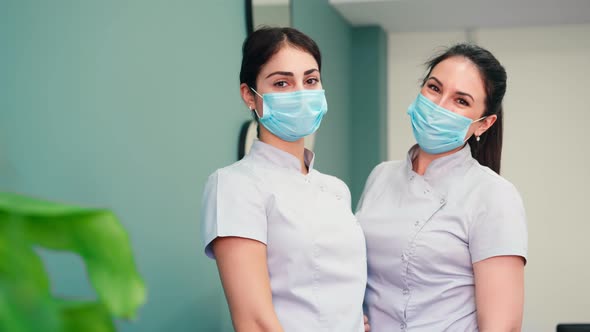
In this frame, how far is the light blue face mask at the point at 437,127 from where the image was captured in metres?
1.96

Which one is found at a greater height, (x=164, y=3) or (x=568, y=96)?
(x=164, y=3)

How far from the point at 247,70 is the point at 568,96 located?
11.3 feet

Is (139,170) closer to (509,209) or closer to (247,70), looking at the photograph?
(247,70)

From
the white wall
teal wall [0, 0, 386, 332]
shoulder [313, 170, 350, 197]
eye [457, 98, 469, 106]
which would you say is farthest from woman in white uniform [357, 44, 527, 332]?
the white wall

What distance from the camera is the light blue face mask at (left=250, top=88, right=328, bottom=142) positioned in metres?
1.78

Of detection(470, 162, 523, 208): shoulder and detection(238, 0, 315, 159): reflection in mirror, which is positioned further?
detection(238, 0, 315, 159): reflection in mirror

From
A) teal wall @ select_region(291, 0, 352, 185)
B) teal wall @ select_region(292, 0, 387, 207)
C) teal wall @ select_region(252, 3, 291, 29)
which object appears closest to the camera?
teal wall @ select_region(252, 3, 291, 29)

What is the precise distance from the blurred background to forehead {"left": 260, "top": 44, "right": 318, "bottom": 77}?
421mm

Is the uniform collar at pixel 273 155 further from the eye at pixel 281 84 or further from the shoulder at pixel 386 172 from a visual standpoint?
the shoulder at pixel 386 172

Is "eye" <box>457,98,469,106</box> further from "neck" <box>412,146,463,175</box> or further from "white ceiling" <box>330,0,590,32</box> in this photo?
"white ceiling" <box>330,0,590,32</box>

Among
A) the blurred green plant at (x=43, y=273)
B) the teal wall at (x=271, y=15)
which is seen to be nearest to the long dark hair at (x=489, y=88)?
the teal wall at (x=271, y=15)

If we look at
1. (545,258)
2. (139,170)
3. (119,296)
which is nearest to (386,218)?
(139,170)

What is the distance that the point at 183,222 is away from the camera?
2.32 metres

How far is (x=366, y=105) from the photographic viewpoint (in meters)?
4.84
